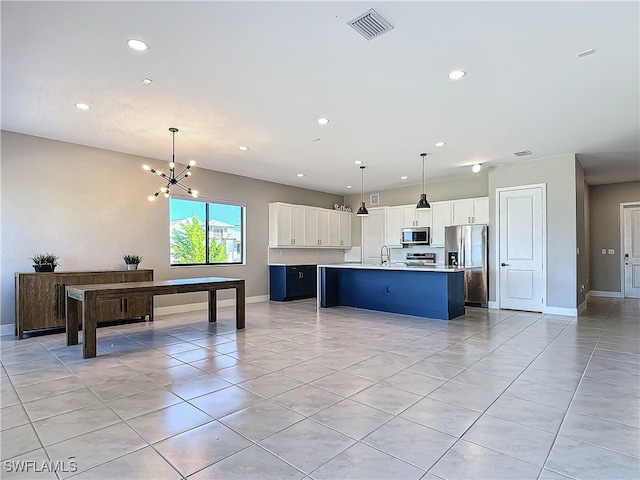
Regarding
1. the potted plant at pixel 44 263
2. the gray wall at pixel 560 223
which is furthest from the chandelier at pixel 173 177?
the gray wall at pixel 560 223

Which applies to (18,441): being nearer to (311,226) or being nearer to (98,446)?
(98,446)

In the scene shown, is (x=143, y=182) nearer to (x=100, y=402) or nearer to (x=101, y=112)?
(x=101, y=112)

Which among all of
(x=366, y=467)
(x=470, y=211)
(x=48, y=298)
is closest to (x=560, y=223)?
A: (x=470, y=211)

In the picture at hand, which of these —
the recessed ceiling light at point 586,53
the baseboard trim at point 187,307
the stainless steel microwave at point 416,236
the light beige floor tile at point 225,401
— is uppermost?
the recessed ceiling light at point 586,53

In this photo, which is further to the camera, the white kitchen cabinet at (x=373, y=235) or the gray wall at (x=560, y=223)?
the white kitchen cabinet at (x=373, y=235)

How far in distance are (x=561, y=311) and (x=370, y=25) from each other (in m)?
5.89

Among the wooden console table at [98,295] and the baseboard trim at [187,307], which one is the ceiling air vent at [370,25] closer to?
the wooden console table at [98,295]

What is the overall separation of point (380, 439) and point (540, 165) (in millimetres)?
6058

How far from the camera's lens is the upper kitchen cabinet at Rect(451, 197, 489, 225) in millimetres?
7434

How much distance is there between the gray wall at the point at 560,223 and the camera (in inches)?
236

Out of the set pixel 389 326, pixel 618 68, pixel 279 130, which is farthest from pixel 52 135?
pixel 618 68

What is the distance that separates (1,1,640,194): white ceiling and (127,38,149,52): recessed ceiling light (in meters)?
0.05

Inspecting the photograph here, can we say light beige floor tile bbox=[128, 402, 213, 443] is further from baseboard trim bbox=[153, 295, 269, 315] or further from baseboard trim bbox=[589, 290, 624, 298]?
baseboard trim bbox=[589, 290, 624, 298]

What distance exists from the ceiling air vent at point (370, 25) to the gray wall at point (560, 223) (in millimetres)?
5052
